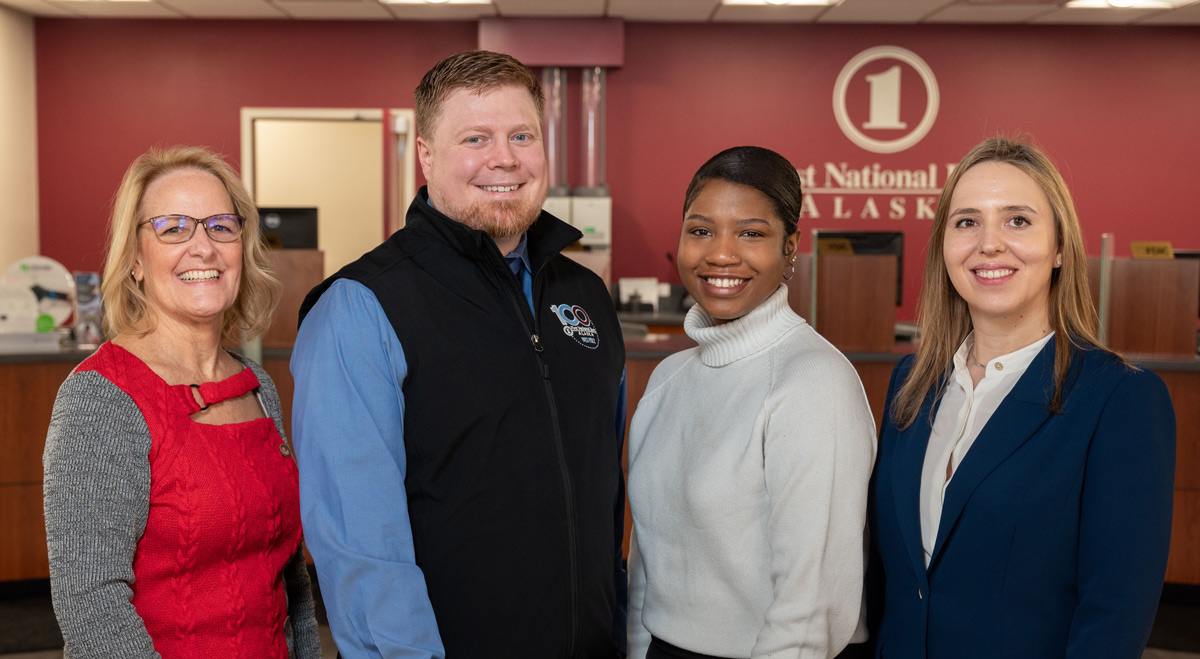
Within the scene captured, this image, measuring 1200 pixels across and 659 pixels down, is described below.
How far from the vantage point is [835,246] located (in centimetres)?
405

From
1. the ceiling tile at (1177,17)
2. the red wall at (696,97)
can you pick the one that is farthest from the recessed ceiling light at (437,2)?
the ceiling tile at (1177,17)

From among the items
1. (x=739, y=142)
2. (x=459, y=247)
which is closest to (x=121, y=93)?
(x=739, y=142)

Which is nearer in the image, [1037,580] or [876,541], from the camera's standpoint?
[1037,580]

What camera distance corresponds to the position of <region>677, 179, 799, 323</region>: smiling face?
61.4 inches

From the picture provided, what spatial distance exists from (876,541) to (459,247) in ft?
2.91

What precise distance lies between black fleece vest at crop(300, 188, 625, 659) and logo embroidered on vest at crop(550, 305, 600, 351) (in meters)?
0.04

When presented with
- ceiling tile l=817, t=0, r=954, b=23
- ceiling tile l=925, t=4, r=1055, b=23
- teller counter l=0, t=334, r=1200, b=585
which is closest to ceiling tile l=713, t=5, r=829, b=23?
ceiling tile l=817, t=0, r=954, b=23

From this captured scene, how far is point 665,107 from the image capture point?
734 cm

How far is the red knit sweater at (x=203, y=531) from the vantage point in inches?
56.2

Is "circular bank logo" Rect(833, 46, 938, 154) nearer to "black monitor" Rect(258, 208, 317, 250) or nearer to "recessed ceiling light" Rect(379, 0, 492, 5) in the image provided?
"recessed ceiling light" Rect(379, 0, 492, 5)

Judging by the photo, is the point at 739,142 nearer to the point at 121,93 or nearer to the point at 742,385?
the point at 121,93

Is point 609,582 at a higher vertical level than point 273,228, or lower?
lower

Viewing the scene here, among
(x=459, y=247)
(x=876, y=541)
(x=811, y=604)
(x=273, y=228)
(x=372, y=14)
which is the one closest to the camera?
(x=811, y=604)

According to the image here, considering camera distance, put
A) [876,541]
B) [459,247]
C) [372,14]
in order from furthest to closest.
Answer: [372,14] → [876,541] → [459,247]
